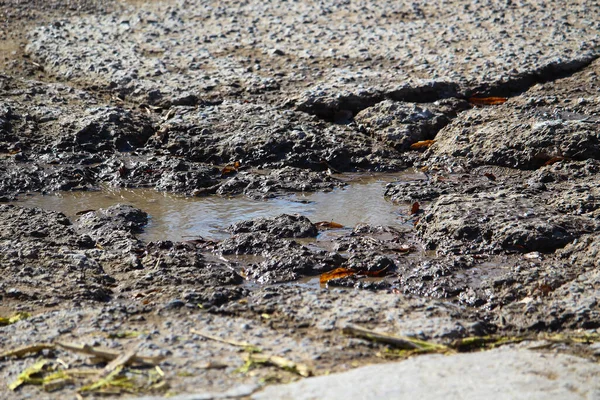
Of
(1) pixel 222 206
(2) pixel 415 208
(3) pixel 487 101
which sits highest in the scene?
(3) pixel 487 101

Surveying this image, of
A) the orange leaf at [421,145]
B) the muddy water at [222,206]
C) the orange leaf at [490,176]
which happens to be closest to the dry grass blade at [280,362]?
the muddy water at [222,206]

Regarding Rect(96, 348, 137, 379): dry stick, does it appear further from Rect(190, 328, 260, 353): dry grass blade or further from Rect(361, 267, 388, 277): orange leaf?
Rect(361, 267, 388, 277): orange leaf

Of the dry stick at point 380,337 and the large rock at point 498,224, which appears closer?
the dry stick at point 380,337

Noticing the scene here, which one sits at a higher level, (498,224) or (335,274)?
(498,224)

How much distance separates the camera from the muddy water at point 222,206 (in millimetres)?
3928

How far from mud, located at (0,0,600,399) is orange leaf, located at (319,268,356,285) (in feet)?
0.13

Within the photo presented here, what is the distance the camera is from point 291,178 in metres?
4.50

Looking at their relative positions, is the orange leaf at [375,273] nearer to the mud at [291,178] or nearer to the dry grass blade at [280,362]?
the mud at [291,178]

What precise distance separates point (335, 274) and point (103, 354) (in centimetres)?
114

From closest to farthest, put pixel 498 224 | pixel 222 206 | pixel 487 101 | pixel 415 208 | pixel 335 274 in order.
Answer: pixel 335 274
pixel 498 224
pixel 415 208
pixel 222 206
pixel 487 101

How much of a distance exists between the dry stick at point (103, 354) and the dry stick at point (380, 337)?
25.0 inches

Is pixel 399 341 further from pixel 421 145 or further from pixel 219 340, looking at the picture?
pixel 421 145

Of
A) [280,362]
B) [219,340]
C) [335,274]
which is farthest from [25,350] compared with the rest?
[335,274]

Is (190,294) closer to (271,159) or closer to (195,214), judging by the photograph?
(195,214)
